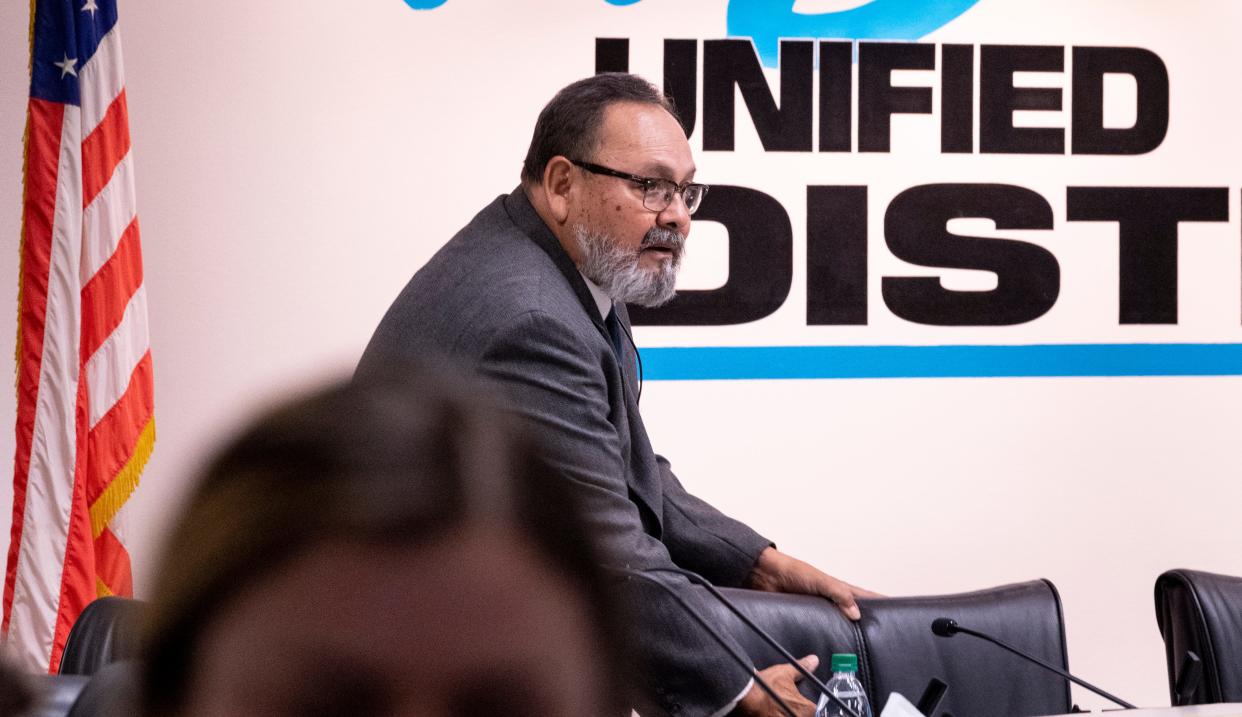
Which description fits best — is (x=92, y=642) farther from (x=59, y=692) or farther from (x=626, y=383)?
(x=626, y=383)

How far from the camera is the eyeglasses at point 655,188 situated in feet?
7.36

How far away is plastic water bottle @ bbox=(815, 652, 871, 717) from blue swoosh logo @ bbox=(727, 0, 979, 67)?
2.47 meters

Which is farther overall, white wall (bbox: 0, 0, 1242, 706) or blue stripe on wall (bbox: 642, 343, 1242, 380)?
blue stripe on wall (bbox: 642, 343, 1242, 380)

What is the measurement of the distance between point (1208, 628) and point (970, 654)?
46cm

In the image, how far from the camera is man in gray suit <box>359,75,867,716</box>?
186 centimetres

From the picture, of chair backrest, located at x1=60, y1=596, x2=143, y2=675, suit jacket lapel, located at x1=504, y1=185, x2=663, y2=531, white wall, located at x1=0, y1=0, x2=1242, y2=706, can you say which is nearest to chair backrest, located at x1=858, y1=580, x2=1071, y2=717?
suit jacket lapel, located at x1=504, y1=185, x2=663, y2=531

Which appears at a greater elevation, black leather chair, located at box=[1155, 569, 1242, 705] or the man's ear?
the man's ear

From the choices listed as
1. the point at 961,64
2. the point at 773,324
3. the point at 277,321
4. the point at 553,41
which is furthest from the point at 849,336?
the point at 277,321

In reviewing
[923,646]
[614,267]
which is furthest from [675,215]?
[923,646]

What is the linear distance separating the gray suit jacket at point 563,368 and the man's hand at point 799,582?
9.7 inches

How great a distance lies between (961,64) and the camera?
398 cm

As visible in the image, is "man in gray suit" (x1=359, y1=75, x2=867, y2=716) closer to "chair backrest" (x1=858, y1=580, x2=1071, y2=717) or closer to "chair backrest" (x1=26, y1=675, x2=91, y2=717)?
"chair backrest" (x1=858, y1=580, x2=1071, y2=717)

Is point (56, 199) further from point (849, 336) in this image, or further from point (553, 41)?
point (849, 336)

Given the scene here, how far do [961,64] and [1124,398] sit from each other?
1.21 metres
